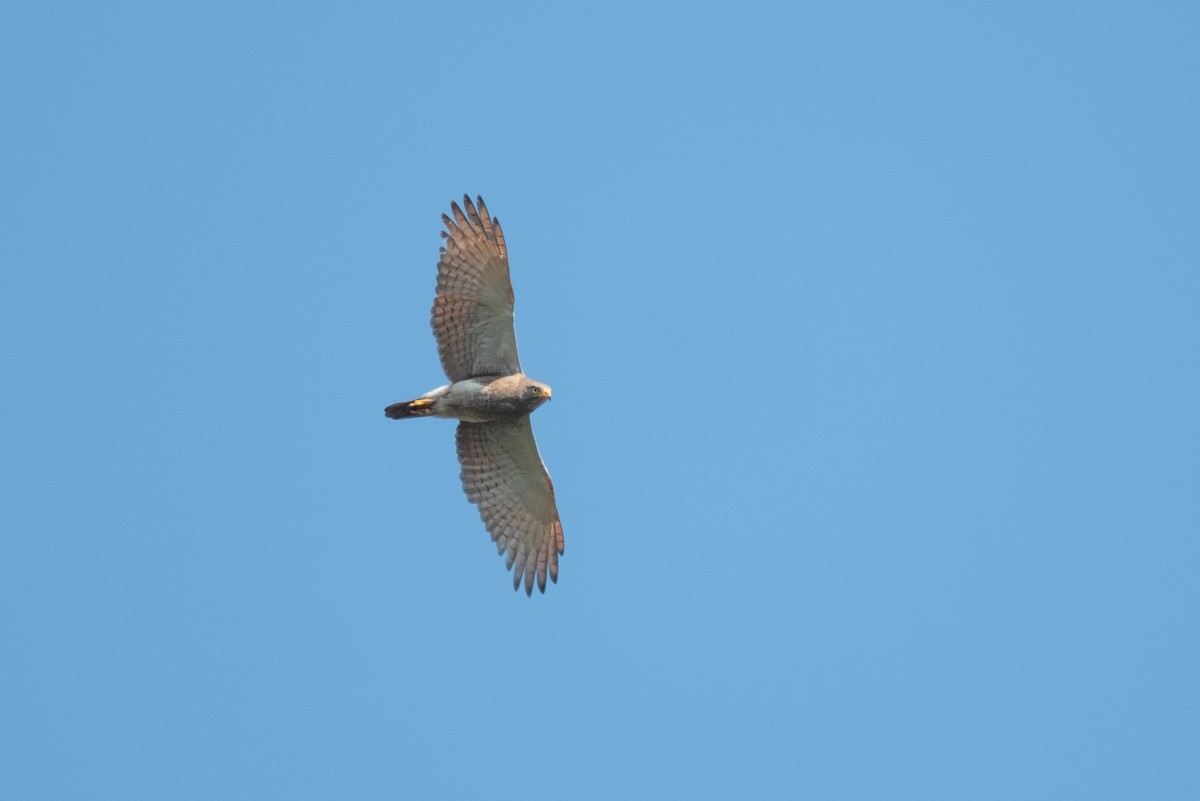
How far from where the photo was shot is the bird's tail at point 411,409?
18.2m

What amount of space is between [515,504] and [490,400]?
5.39ft

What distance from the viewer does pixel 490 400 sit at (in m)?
18.1

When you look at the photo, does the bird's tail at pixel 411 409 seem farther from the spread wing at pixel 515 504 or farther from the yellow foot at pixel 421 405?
the spread wing at pixel 515 504

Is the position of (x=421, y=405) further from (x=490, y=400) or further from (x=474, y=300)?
(x=474, y=300)

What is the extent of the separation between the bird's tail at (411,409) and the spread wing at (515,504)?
2.57ft

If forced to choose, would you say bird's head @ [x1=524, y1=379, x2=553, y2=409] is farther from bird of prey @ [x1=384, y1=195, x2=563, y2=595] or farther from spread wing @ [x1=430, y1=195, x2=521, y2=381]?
spread wing @ [x1=430, y1=195, x2=521, y2=381]

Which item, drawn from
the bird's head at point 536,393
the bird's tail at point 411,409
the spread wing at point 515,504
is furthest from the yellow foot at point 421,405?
the bird's head at point 536,393

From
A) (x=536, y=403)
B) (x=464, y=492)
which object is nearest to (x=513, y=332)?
(x=536, y=403)

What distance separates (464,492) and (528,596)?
4.87 feet

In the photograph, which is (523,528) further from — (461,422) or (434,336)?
(434,336)

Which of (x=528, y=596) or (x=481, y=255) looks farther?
(x=528, y=596)

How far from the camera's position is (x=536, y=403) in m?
18.2

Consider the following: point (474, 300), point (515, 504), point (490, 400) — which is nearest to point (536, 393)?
point (490, 400)

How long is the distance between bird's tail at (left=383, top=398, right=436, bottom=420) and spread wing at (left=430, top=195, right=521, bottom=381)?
44 centimetres
